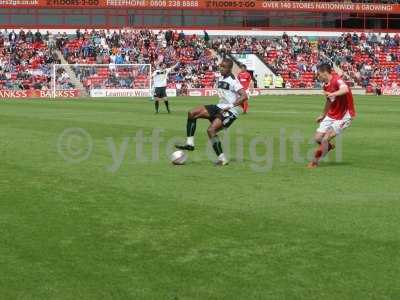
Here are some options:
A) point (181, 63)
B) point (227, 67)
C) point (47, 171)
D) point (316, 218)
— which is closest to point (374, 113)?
point (227, 67)

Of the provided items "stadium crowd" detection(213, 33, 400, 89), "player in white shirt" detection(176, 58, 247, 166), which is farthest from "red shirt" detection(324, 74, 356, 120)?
"stadium crowd" detection(213, 33, 400, 89)

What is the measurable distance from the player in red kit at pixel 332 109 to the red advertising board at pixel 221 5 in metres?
50.3

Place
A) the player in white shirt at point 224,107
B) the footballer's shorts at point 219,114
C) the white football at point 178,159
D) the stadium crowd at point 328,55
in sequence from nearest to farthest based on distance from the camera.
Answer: the white football at point 178,159 < the player in white shirt at point 224,107 < the footballer's shorts at point 219,114 < the stadium crowd at point 328,55

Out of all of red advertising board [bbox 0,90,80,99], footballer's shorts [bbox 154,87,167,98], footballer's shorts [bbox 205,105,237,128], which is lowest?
footballer's shorts [bbox 205,105,237,128]

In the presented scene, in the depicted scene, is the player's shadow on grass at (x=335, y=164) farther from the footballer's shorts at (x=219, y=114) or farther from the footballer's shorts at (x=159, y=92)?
the footballer's shorts at (x=159, y=92)

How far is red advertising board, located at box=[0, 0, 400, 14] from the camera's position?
64.0 meters

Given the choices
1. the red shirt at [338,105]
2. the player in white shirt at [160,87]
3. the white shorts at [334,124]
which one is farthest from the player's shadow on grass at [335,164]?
the player in white shirt at [160,87]

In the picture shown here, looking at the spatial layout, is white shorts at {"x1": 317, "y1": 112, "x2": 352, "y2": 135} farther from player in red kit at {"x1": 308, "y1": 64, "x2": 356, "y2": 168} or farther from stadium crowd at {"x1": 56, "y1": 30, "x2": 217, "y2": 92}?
stadium crowd at {"x1": 56, "y1": 30, "x2": 217, "y2": 92}

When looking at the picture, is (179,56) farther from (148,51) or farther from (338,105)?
(338,105)

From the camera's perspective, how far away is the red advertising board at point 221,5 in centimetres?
6400

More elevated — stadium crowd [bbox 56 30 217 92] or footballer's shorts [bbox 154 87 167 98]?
stadium crowd [bbox 56 30 217 92]

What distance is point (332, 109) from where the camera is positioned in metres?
15.4

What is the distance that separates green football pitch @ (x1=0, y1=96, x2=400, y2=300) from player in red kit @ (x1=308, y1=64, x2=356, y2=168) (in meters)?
0.53

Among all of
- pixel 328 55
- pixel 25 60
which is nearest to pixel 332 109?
pixel 25 60
